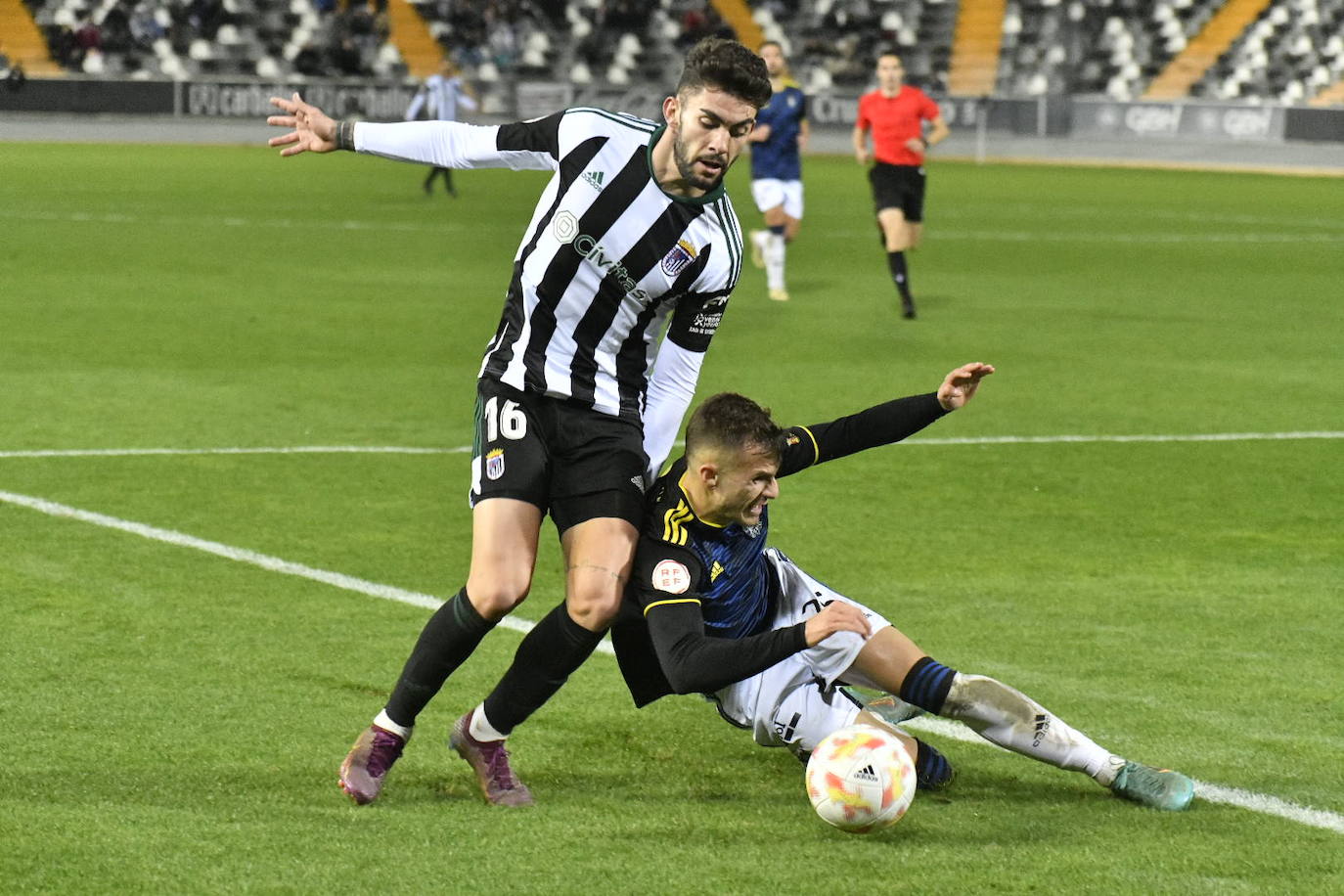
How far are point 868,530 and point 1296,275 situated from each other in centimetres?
1267

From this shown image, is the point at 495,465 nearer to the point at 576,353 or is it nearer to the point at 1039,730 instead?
the point at 576,353

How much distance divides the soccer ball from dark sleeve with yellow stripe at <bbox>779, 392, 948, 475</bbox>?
0.78 metres

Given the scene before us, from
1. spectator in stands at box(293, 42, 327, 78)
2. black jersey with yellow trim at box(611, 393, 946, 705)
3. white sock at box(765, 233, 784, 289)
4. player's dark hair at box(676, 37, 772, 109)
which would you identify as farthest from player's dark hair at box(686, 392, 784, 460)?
spectator in stands at box(293, 42, 327, 78)

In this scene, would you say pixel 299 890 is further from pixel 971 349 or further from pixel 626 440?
pixel 971 349

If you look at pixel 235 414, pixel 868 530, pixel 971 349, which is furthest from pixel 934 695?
pixel 971 349

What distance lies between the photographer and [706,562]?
15.8 feet

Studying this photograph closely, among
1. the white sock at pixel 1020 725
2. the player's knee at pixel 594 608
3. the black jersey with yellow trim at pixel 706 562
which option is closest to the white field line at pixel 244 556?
the black jersey with yellow trim at pixel 706 562

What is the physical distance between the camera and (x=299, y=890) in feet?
13.3

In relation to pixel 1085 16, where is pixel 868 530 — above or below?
below

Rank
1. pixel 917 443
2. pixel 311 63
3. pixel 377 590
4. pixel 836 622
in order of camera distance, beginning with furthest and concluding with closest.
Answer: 1. pixel 311 63
2. pixel 917 443
3. pixel 377 590
4. pixel 836 622

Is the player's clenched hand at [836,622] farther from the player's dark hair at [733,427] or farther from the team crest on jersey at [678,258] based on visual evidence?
the team crest on jersey at [678,258]

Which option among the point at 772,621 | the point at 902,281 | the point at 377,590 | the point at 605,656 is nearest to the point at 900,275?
the point at 902,281

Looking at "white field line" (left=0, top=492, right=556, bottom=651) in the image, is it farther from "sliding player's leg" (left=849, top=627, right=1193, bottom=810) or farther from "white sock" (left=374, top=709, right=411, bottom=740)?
"sliding player's leg" (left=849, top=627, right=1193, bottom=810)

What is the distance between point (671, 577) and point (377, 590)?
253cm
